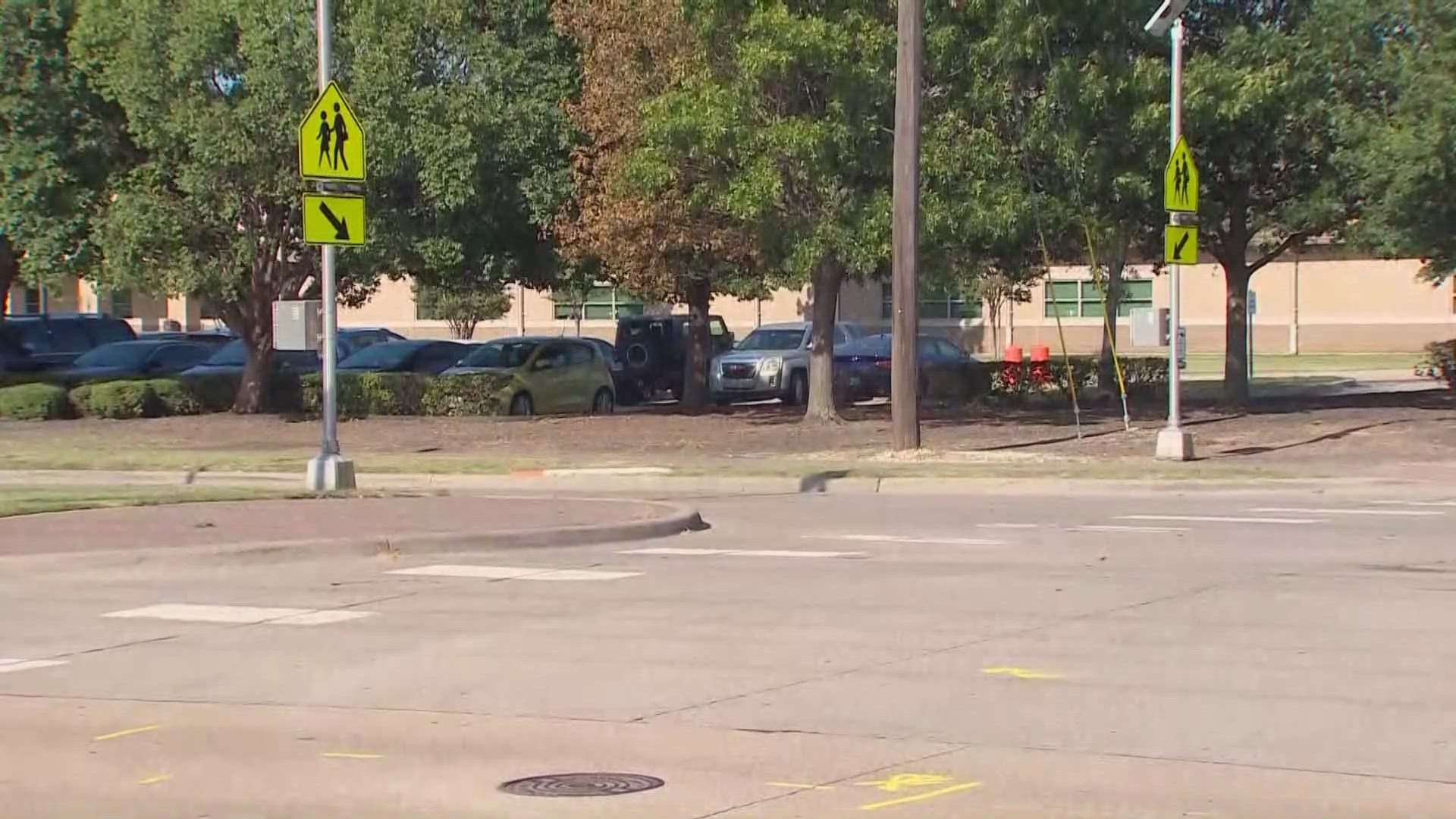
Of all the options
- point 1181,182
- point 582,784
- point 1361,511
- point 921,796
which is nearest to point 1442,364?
point 1181,182

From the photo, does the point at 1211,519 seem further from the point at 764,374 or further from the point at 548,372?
the point at 764,374

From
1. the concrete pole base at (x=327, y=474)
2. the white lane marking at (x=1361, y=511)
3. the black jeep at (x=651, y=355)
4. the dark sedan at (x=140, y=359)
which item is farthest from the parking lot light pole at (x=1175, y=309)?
the dark sedan at (x=140, y=359)

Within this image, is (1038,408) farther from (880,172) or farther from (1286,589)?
(1286,589)

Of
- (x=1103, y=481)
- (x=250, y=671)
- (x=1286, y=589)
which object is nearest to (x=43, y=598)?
(x=250, y=671)

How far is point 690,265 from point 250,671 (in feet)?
69.4

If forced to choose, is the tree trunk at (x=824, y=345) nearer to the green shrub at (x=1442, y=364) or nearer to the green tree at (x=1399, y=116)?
the green tree at (x=1399, y=116)

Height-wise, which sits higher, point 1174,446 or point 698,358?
point 698,358

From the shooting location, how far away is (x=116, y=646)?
10398 millimetres

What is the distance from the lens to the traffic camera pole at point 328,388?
19.1m

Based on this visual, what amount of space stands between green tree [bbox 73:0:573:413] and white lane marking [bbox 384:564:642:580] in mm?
15634

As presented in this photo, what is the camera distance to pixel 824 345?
1147 inches

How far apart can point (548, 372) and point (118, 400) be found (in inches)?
309

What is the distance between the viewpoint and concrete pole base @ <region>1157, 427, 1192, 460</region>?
894 inches

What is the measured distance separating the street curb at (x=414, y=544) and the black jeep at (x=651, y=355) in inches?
934
